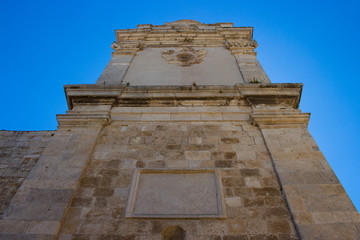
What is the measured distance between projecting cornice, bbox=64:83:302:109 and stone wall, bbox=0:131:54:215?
1.14 m

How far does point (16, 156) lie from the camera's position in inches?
223

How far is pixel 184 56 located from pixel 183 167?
5.77 meters

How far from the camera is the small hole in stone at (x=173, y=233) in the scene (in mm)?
3674

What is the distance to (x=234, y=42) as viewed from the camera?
1027cm

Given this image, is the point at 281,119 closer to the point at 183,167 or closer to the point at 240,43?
the point at 183,167

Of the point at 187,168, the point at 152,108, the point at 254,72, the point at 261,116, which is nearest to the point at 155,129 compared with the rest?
the point at 152,108

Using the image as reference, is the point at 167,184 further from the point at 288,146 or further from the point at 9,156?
the point at 9,156

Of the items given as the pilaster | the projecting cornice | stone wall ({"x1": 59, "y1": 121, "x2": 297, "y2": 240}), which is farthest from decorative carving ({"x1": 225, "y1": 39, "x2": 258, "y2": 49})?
stone wall ({"x1": 59, "y1": 121, "x2": 297, "y2": 240})

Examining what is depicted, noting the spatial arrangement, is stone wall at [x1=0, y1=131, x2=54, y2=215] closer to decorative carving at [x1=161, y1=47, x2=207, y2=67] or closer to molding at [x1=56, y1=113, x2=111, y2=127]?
molding at [x1=56, y1=113, x2=111, y2=127]

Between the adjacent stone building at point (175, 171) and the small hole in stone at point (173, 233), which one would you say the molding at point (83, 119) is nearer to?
the adjacent stone building at point (175, 171)

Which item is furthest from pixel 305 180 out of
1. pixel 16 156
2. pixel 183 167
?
pixel 16 156

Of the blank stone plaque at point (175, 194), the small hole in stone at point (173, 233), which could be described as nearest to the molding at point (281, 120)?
the blank stone plaque at point (175, 194)

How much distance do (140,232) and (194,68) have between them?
5.92m

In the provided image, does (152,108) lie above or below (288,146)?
above
